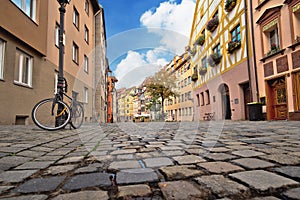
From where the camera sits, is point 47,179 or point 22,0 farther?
point 22,0

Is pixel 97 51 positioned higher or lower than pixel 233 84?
higher

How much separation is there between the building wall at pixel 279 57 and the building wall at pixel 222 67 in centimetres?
101

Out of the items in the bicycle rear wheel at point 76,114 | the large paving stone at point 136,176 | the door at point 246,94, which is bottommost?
the large paving stone at point 136,176

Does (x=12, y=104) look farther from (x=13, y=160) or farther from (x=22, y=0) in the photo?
(x=13, y=160)

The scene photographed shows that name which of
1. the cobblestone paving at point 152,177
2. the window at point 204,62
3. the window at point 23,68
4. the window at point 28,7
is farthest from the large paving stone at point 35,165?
the window at point 204,62

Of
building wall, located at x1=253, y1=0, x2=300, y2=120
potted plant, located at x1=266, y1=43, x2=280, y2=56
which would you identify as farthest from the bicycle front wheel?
potted plant, located at x1=266, y1=43, x2=280, y2=56

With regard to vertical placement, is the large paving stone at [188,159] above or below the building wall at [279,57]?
below

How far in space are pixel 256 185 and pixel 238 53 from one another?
1151cm

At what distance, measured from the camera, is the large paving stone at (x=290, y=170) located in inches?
46.5

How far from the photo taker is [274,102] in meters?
8.85

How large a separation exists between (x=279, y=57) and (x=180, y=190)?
8.99 meters

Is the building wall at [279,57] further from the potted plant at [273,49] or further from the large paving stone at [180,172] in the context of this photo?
the large paving stone at [180,172]

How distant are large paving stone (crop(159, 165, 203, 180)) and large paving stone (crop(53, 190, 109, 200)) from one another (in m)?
0.40

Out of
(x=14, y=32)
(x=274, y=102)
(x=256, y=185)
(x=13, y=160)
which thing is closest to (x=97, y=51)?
(x=14, y=32)
